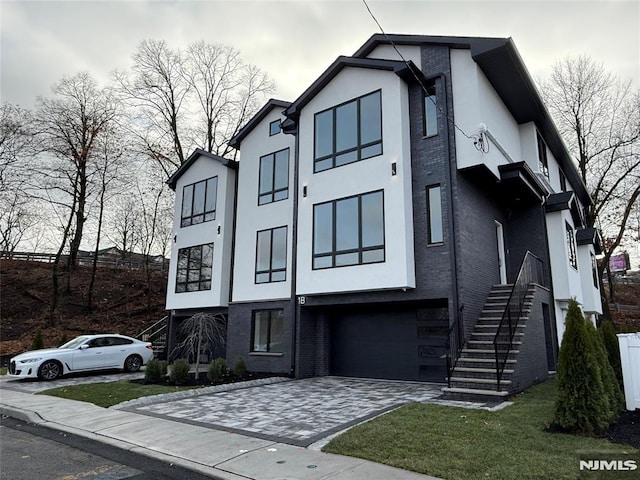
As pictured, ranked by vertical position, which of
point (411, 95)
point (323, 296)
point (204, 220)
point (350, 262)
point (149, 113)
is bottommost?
point (323, 296)

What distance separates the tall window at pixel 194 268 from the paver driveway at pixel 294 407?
7.35m

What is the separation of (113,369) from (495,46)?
16.2m

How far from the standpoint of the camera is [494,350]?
383 inches

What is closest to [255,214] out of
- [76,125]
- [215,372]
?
[215,372]

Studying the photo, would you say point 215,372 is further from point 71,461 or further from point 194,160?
point 194,160

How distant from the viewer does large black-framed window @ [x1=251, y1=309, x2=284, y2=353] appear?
15062 millimetres

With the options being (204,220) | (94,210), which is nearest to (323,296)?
(204,220)

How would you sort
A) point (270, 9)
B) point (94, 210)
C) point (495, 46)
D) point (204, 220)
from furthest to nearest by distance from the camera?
point (94, 210) → point (204, 220) → point (495, 46) → point (270, 9)

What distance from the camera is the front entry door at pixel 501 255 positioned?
1421cm

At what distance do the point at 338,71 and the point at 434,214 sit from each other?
572 cm

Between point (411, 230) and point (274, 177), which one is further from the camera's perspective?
point (274, 177)

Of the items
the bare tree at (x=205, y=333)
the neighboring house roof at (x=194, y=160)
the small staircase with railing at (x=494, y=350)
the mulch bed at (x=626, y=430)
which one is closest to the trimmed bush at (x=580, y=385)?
the mulch bed at (x=626, y=430)

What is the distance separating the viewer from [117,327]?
2428 centimetres

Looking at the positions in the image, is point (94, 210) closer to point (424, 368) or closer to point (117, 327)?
point (117, 327)
